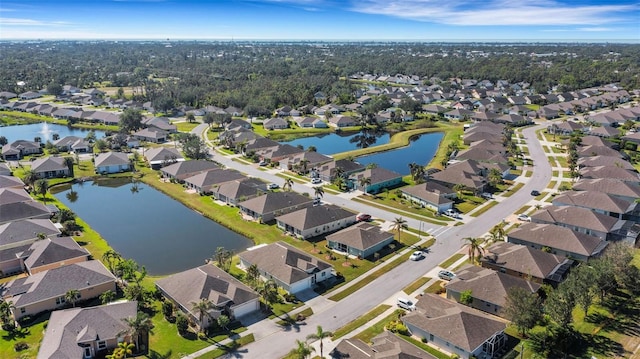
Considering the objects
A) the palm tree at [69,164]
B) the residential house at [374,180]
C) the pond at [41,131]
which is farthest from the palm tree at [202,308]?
the pond at [41,131]

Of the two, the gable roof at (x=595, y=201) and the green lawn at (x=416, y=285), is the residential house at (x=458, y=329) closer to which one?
the green lawn at (x=416, y=285)

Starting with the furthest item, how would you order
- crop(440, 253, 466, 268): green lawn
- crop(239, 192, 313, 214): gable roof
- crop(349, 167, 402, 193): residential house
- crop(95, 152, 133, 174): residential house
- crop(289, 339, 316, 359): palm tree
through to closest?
1. crop(95, 152, 133, 174): residential house
2. crop(349, 167, 402, 193): residential house
3. crop(239, 192, 313, 214): gable roof
4. crop(440, 253, 466, 268): green lawn
5. crop(289, 339, 316, 359): palm tree

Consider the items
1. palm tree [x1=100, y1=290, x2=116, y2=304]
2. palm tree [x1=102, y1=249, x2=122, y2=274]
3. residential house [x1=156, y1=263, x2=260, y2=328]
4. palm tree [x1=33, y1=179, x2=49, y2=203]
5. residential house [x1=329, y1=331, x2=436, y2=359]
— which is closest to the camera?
residential house [x1=329, y1=331, x2=436, y2=359]

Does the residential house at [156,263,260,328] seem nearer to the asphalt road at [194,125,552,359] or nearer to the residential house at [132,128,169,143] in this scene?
the asphalt road at [194,125,552,359]

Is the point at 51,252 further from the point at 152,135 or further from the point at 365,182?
the point at 152,135

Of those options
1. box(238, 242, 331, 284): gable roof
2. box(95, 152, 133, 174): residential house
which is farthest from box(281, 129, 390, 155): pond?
box(238, 242, 331, 284): gable roof

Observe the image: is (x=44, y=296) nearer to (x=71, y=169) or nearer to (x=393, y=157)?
(x=71, y=169)

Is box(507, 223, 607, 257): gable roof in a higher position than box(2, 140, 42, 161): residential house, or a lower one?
higher
